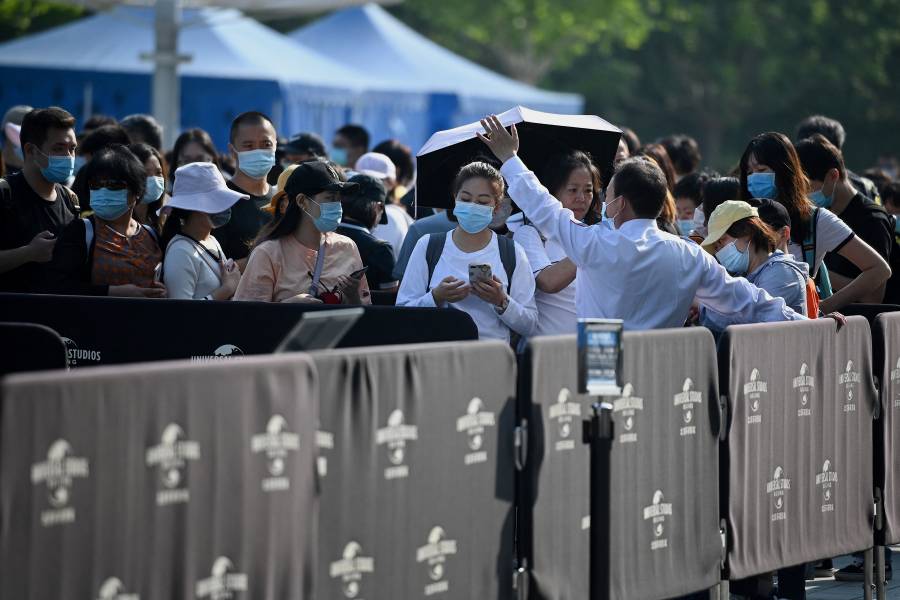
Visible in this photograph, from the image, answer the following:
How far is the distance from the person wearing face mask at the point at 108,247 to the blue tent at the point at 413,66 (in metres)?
18.3

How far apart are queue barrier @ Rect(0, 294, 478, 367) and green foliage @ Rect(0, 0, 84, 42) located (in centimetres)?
2565

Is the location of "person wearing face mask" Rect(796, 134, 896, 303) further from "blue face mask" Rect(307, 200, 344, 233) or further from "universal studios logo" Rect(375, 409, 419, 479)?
"universal studios logo" Rect(375, 409, 419, 479)

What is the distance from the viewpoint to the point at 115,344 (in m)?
7.23

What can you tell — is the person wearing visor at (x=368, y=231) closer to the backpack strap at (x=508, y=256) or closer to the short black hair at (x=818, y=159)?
the backpack strap at (x=508, y=256)

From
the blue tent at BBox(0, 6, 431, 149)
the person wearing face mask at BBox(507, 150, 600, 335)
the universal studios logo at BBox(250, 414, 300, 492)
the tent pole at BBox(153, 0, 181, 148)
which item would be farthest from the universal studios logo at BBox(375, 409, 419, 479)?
the blue tent at BBox(0, 6, 431, 149)

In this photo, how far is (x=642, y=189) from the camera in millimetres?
6711

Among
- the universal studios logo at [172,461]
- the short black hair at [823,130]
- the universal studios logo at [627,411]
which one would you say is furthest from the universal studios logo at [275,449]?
the short black hair at [823,130]

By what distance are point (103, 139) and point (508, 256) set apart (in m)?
3.54

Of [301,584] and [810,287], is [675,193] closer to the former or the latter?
[810,287]

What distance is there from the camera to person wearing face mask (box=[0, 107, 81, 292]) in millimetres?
8086

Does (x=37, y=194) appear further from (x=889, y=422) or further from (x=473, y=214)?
(x=889, y=422)

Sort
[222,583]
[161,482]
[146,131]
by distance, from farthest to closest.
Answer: [146,131] < [222,583] < [161,482]

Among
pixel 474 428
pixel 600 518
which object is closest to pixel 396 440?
pixel 474 428

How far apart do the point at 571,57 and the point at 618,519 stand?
168 feet
